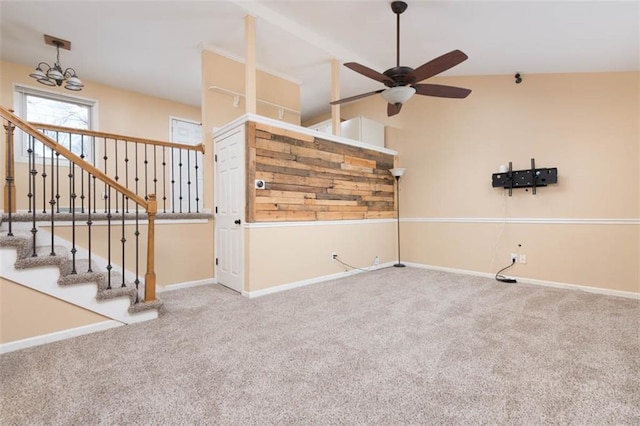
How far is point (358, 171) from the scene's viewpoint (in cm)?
462

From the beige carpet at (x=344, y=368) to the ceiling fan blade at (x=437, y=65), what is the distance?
2.20 meters

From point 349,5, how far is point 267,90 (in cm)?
210

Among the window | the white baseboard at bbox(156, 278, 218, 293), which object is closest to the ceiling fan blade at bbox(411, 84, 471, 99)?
the white baseboard at bbox(156, 278, 218, 293)

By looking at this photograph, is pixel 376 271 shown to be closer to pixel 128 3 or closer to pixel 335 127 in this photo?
pixel 335 127

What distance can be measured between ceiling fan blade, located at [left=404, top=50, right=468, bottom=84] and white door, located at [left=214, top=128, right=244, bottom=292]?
78.5 inches

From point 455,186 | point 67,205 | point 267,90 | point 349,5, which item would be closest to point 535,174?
point 455,186

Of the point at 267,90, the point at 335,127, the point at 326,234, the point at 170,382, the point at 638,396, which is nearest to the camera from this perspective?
the point at 638,396

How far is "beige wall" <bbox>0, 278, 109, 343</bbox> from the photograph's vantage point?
2014 millimetres

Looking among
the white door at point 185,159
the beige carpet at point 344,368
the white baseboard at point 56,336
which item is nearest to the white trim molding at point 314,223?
the beige carpet at point 344,368

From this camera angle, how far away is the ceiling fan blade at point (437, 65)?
226cm

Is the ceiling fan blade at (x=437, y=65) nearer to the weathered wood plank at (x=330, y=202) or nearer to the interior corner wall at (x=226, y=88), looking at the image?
the weathered wood plank at (x=330, y=202)

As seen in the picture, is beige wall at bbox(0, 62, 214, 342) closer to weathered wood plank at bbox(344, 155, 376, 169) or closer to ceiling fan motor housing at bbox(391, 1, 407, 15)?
weathered wood plank at bbox(344, 155, 376, 169)

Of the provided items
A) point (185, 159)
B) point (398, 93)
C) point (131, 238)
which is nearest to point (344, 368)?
point (398, 93)

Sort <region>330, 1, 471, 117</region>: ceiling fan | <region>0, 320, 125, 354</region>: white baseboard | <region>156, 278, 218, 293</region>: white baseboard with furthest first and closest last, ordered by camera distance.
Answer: <region>156, 278, 218, 293</region>: white baseboard, <region>330, 1, 471, 117</region>: ceiling fan, <region>0, 320, 125, 354</region>: white baseboard
